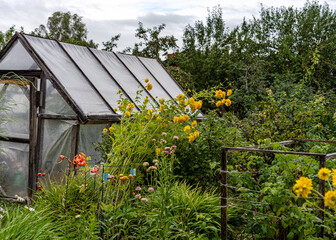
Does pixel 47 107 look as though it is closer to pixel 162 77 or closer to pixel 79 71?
pixel 79 71

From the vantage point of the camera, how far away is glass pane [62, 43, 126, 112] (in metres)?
6.29

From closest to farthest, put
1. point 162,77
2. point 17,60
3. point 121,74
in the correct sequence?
point 17,60 → point 121,74 → point 162,77

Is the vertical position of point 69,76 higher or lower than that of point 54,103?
higher

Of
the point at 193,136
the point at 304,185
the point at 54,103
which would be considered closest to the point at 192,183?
the point at 193,136

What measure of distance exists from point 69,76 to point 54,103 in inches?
20.7

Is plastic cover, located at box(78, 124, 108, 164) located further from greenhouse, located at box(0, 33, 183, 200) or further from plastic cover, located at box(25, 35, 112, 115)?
plastic cover, located at box(25, 35, 112, 115)

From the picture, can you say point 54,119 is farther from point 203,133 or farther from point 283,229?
point 283,229

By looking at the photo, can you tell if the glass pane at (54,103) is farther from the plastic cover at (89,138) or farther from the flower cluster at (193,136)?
the flower cluster at (193,136)

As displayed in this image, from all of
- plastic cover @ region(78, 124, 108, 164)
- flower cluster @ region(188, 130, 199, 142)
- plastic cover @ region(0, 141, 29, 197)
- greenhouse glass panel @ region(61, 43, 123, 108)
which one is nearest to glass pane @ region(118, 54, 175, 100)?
greenhouse glass panel @ region(61, 43, 123, 108)

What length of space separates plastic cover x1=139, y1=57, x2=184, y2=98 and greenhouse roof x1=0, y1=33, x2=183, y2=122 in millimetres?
554

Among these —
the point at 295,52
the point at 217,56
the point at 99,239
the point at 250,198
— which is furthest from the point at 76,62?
the point at 295,52

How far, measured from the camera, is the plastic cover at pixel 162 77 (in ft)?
27.2

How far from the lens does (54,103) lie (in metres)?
5.86

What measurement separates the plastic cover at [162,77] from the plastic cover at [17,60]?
306 centimetres
